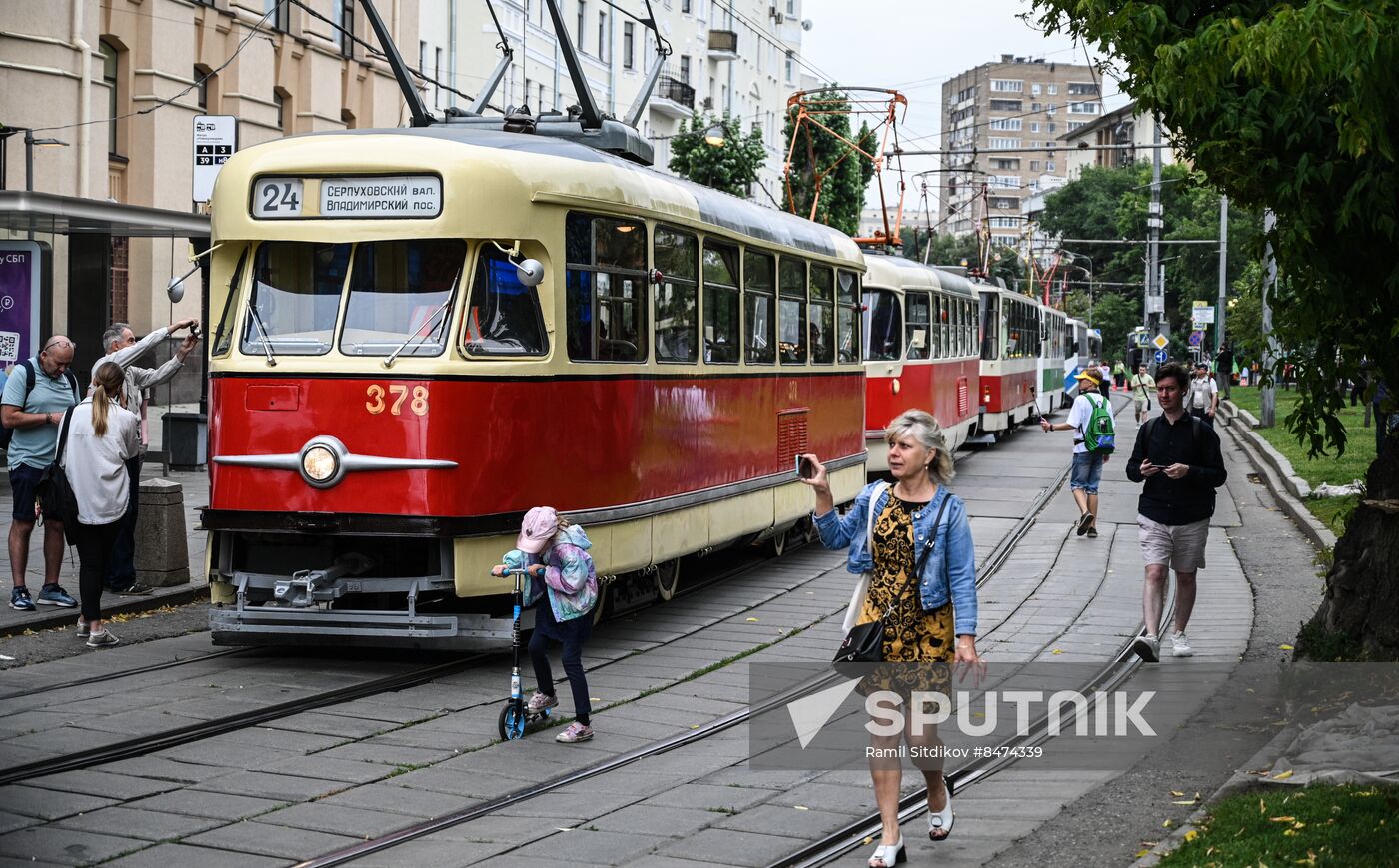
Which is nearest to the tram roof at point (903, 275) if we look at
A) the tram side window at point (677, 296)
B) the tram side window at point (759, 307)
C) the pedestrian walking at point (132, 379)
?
the tram side window at point (759, 307)

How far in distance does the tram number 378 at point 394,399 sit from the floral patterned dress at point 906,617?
4.31 metres

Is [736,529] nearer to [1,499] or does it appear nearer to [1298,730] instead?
[1298,730]

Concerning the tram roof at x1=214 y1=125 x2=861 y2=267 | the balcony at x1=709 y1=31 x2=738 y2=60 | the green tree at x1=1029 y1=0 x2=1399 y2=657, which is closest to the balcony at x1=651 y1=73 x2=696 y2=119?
the balcony at x1=709 y1=31 x2=738 y2=60

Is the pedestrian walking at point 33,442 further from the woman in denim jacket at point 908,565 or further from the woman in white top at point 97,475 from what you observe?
the woman in denim jacket at point 908,565

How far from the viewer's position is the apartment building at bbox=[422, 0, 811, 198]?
45.1 m

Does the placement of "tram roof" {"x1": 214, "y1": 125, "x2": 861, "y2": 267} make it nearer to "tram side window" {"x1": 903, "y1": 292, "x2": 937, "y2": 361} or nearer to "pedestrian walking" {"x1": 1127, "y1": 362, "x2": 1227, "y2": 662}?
"pedestrian walking" {"x1": 1127, "y1": 362, "x2": 1227, "y2": 662}

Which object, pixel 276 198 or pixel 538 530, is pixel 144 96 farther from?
pixel 538 530

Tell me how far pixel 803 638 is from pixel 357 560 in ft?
10.8

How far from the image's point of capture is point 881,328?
24641mm

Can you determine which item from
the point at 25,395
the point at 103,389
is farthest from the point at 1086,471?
the point at 25,395

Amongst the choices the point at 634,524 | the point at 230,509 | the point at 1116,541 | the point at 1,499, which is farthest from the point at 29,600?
the point at 1116,541

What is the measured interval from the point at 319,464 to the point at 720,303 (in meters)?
4.35

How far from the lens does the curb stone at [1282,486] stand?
1769cm

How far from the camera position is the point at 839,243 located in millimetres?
18109
